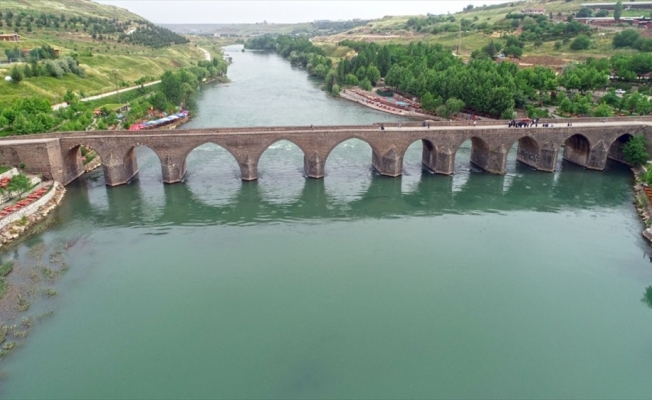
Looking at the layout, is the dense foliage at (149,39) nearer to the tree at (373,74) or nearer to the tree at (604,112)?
the tree at (373,74)

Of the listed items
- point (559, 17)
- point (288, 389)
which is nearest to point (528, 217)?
point (288, 389)

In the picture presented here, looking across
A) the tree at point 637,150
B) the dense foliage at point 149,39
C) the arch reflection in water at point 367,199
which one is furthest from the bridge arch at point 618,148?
the dense foliage at point 149,39

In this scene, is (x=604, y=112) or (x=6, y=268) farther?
(x=604, y=112)

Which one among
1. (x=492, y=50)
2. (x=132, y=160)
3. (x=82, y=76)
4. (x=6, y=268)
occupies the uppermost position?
(x=492, y=50)

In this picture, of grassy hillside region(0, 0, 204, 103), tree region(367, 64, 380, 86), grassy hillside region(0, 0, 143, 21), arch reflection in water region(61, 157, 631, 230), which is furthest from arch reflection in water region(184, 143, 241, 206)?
grassy hillside region(0, 0, 143, 21)

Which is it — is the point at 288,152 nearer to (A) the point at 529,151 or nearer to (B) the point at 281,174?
(B) the point at 281,174

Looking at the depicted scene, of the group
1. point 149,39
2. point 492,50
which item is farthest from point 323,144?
point 149,39

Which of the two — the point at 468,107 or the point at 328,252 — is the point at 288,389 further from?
the point at 468,107
